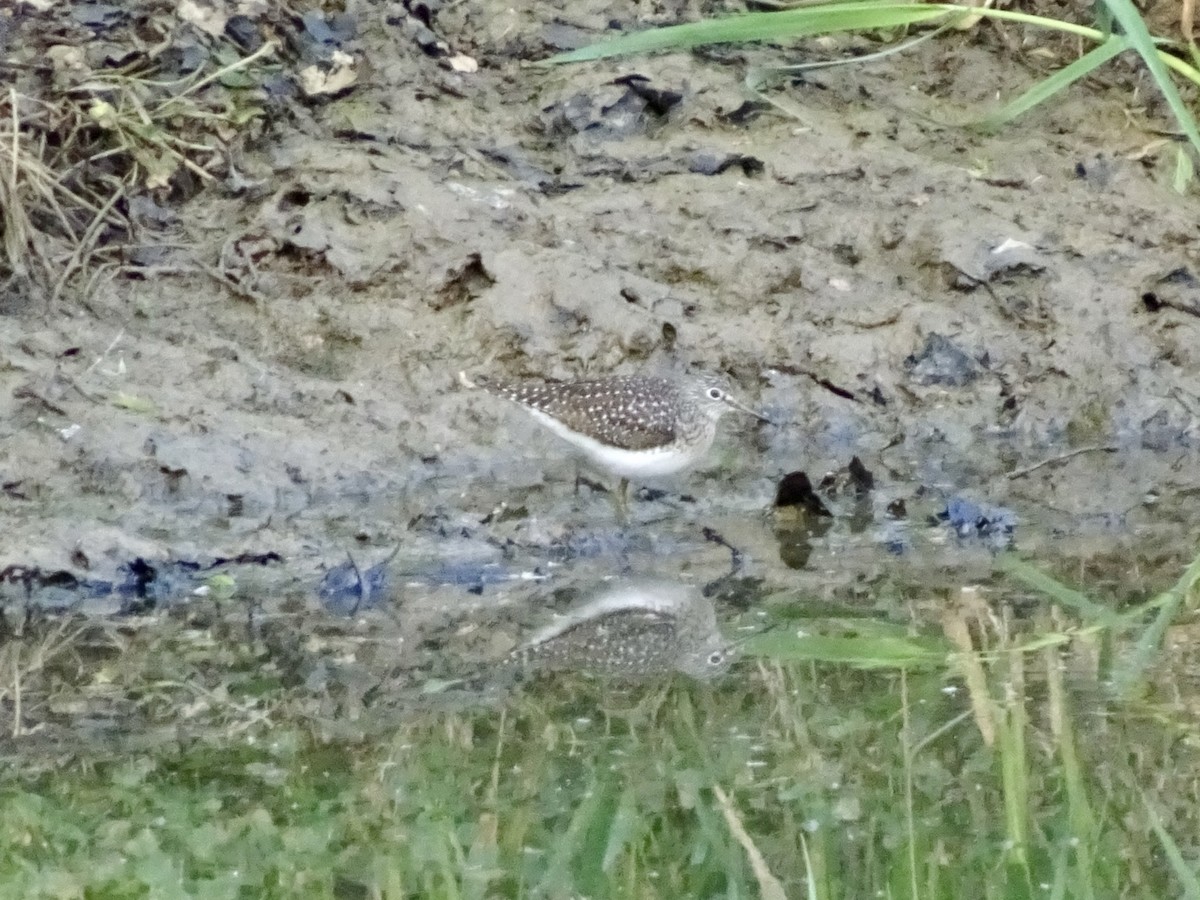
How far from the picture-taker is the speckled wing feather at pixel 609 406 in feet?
24.3

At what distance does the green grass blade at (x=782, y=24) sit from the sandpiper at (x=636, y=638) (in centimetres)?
292

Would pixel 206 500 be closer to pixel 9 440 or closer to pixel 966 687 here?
pixel 9 440

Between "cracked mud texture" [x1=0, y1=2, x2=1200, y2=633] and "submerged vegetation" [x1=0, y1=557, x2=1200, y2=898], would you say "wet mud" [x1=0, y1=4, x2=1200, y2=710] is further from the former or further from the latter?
"submerged vegetation" [x1=0, y1=557, x2=1200, y2=898]

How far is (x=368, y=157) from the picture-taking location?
8.35 metres

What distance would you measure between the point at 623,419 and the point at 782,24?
2.08 meters

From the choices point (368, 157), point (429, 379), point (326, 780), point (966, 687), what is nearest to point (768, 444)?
point (429, 379)

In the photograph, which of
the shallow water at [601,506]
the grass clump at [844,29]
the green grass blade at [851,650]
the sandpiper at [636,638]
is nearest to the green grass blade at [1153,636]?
the shallow water at [601,506]

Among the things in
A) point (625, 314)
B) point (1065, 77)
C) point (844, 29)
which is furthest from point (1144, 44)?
point (625, 314)

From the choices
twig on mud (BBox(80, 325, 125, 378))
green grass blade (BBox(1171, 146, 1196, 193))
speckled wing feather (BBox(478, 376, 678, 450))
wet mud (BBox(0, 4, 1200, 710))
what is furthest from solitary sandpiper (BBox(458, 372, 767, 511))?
green grass blade (BBox(1171, 146, 1196, 193))

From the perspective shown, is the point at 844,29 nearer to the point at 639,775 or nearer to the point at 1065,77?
the point at 1065,77

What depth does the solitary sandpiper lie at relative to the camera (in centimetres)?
740

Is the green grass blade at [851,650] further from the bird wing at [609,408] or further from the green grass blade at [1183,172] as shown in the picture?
the green grass blade at [1183,172]

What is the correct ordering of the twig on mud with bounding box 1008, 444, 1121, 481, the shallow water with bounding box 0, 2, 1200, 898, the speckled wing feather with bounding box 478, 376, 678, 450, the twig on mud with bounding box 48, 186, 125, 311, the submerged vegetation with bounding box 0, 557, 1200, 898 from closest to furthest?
the submerged vegetation with bounding box 0, 557, 1200, 898 < the shallow water with bounding box 0, 2, 1200, 898 < the speckled wing feather with bounding box 478, 376, 678, 450 < the twig on mud with bounding box 48, 186, 125, 311 < the twig on mud with bounding box 1008, 444, 1121, 481

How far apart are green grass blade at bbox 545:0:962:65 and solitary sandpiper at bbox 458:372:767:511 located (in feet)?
5.65
